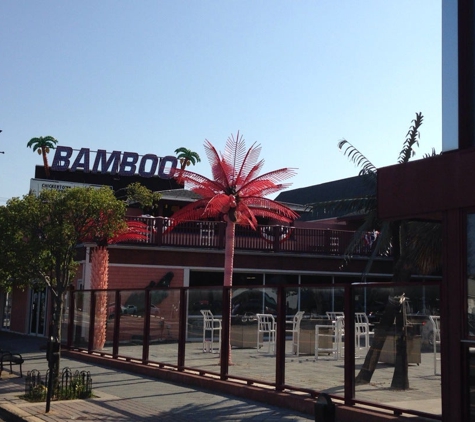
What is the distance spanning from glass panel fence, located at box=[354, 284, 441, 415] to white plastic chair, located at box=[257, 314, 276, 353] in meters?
2.40

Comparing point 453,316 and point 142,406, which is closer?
point 453,316

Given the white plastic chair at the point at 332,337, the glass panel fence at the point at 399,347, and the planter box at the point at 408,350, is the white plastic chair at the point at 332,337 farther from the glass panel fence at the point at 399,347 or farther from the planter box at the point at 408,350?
the planter box at the point at 408,350

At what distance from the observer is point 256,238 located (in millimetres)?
30469

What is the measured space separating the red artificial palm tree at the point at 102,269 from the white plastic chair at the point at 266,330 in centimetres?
580

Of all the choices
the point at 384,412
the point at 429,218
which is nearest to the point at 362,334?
the point at 384,412

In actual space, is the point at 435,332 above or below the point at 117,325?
above

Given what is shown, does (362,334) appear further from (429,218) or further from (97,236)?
(97,236)

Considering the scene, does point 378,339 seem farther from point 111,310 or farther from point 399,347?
point 111,310

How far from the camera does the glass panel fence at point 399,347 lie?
9.20 metres

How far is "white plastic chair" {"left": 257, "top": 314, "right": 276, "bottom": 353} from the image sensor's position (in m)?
12.6

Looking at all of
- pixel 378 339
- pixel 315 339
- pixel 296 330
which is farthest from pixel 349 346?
pixel 296 330

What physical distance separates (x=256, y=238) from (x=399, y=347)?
68.2 ft

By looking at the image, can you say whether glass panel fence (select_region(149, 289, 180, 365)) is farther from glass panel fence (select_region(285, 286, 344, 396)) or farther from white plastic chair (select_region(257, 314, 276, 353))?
glass panel fence (select_region(285, 286, 344, 396))

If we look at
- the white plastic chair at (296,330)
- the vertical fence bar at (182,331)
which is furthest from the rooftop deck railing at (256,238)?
the white plastic chair at (296,330)
